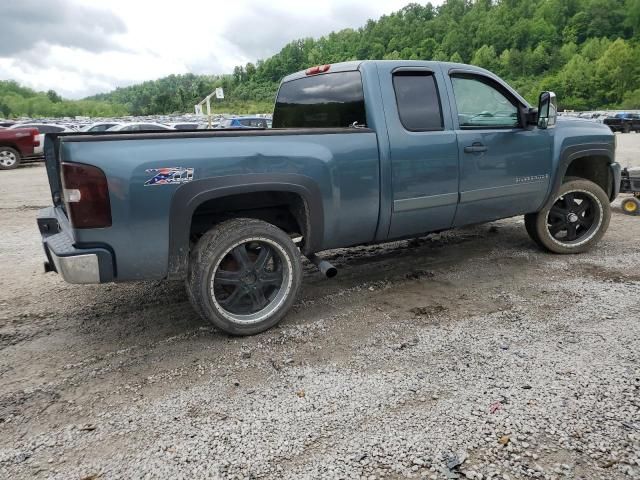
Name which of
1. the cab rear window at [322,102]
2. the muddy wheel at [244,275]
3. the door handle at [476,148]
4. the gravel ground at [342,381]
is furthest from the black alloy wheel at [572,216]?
the muddy wheel at [244,275]

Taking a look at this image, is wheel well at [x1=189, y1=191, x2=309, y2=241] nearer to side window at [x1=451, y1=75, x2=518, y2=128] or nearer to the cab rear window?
the cab rear window

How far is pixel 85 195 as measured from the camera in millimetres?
2809

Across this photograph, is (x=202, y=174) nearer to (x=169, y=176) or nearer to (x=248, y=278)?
(x=169, y=176)

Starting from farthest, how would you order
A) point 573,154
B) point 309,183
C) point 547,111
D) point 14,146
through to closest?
point 14,146 → point 573,154 → point 547,111 → point 309,183

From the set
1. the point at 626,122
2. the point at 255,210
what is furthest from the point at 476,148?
the point at 626,122

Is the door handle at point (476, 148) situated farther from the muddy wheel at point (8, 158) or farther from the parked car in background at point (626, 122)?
the parked car in background at point (626, 122)

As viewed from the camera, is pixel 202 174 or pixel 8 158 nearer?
pixel 202 174

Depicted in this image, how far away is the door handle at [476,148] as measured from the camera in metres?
4.22

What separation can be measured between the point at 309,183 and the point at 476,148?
1734mm

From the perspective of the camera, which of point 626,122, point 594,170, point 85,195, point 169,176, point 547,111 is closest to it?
point 85,195

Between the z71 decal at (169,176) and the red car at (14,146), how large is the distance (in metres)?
15.3

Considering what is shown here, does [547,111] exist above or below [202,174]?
above

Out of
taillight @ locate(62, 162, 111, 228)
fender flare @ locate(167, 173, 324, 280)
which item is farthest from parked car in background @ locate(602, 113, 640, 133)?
taillight @ locate(62, 162, 111, 228)

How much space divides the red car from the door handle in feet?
51.5
